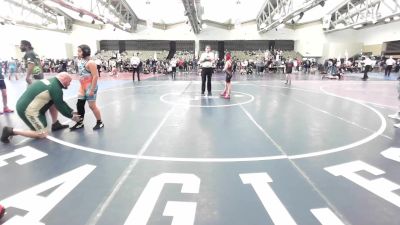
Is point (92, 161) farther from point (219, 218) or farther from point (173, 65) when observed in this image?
point (173, 65)

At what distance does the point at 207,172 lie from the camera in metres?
3.43

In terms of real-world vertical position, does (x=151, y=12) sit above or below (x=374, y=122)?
above

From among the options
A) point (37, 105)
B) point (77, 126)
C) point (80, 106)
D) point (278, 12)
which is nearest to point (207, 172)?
point (37, 105)

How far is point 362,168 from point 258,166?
1.25 metres

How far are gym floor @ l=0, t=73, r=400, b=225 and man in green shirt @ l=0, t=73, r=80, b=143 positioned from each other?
0.17 meters

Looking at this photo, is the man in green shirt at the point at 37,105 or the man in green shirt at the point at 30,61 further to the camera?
the man in green shirt at the point at 30,61

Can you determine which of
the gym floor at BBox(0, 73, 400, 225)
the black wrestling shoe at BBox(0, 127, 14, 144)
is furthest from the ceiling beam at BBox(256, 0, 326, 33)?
the black wrestling shoe at BBox(0, 127, 14, 144)

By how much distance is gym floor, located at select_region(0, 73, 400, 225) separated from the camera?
2547mm

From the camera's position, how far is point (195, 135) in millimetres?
4941

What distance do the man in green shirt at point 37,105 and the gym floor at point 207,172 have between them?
167mm

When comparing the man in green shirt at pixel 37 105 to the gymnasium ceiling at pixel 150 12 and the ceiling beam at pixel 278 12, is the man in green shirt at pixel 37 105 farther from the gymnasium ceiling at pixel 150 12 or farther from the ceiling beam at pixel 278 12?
the ceiling beam at pixel 278 12

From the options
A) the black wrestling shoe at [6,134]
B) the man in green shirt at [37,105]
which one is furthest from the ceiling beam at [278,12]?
the black wrestling shoe at [6,134]

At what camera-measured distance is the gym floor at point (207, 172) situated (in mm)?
2547

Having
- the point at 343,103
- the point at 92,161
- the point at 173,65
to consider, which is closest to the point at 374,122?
the point at 343,103
